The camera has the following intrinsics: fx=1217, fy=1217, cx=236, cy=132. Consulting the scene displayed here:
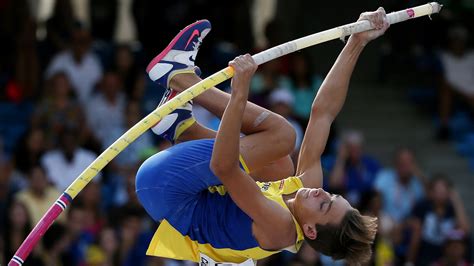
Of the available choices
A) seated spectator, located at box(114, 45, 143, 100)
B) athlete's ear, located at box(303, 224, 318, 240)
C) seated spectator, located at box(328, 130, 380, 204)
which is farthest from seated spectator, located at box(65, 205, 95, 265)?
athlete's ear, located at box(303, 224, 318, 240)

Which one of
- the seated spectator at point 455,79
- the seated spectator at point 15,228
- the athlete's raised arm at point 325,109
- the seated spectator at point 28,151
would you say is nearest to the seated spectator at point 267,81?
the seated spectator at point 455,79

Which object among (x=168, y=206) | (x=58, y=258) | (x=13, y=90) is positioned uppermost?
(x=13, y=90)

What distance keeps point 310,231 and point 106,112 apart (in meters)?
5.33

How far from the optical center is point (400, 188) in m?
11.1

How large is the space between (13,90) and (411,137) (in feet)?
14.0

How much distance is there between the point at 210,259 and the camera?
587 centimetres

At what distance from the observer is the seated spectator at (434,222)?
418 inches

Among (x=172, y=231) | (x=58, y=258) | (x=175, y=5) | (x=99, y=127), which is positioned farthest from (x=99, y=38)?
(x=172, y=231)

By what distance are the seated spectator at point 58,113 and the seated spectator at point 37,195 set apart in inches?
25.5

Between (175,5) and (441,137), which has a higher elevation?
(175,5)

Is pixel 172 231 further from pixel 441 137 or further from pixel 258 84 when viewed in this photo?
pixel 441 137

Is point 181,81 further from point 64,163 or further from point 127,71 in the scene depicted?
point 127,71

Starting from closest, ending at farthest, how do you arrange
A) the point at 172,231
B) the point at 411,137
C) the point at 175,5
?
the point at 172,231 < the point at 175,5 < the point at 411,137

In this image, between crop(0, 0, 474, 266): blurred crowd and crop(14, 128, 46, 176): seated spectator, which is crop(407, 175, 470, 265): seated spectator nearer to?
crop(0, 0, 474, 266): blurred crowd
